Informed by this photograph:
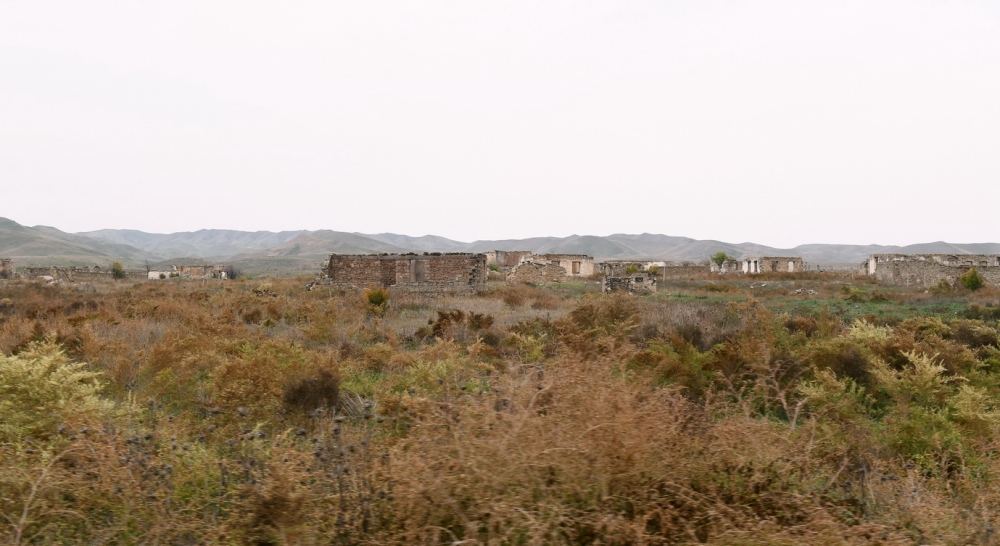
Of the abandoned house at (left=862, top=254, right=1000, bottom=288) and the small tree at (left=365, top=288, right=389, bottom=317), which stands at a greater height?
the abandoned house at (left=862, top=254, right=1000, bottom=288)

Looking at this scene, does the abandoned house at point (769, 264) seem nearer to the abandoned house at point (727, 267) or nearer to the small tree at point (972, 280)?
the abandoned house at point (727, 267)

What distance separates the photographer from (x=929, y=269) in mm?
29109

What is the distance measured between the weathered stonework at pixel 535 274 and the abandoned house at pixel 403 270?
9.85 meters

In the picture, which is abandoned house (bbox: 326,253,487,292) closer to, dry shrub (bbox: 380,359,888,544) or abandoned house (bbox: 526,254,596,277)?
abandoned house (bbox: 526,254,596,277)

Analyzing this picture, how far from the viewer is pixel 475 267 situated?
26.4m

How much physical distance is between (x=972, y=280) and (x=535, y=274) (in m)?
21.9

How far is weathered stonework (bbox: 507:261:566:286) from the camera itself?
3649 cm

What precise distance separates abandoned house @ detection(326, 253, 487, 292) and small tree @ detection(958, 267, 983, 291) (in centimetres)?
2142

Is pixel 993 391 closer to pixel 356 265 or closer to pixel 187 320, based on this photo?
pixel 187 320

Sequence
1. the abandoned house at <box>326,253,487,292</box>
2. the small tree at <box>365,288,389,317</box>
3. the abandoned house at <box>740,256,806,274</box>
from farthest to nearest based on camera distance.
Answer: the abandoned house at <box>740,256,806,274</box>, the abandoned house at <box>326,253,487,292</box>, the small tree at <box>365,288,389,317</box>

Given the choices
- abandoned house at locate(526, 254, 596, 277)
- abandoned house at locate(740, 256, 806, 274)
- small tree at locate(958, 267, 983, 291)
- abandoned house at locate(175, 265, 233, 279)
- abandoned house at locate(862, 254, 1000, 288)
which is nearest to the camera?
small tree at locate(958, 267, 983, 291)

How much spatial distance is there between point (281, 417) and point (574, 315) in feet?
27.4

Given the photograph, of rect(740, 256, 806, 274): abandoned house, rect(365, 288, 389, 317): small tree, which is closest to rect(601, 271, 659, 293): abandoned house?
rect(365, 288, 389, 317): small tree

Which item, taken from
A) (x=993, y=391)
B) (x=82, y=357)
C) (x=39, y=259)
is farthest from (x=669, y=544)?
(x=39, y=259)
